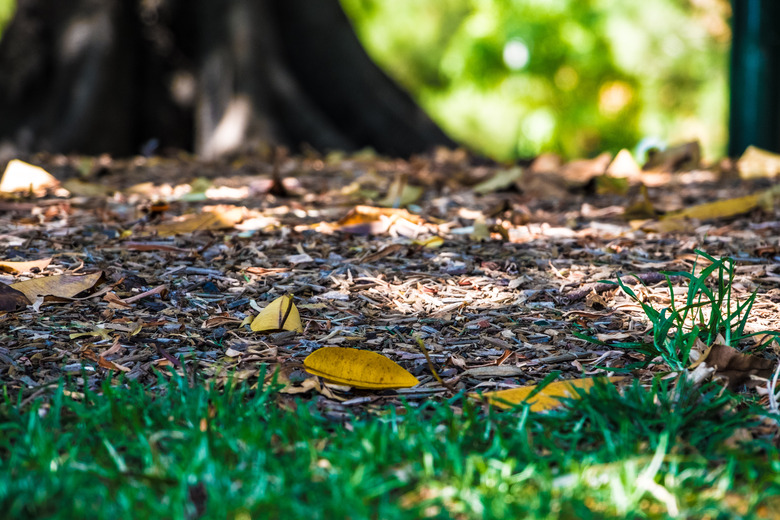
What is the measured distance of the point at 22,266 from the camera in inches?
107

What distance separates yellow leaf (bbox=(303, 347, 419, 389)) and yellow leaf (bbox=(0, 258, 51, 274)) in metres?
1.25

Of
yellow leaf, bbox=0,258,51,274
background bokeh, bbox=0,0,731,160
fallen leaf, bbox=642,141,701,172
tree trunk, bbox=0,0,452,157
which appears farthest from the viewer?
background bokeh, bbox=0,0,731,160

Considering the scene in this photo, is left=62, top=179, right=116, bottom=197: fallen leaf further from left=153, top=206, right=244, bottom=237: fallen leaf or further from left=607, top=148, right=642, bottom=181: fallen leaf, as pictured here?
left=607, top=148, right=642, bottom=181: fallen leaf

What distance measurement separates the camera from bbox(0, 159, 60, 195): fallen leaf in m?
4.12

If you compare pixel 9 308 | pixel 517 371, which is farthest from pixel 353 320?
pixel 9 308

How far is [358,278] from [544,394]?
100cm

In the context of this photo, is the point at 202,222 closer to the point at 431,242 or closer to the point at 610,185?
the point at 431,242

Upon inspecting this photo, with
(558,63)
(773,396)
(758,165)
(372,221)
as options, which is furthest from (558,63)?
(773,396)

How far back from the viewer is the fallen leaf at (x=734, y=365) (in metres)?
2.01

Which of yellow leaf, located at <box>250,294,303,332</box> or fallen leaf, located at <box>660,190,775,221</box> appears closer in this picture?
yellow leaf, located at <box>250,294,303,332</box>

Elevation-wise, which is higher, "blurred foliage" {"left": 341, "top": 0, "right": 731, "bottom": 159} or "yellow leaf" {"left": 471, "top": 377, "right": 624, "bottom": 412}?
"blurred foliage" {"left": 341, "top": 0, "right": 731, "bottom": 159}

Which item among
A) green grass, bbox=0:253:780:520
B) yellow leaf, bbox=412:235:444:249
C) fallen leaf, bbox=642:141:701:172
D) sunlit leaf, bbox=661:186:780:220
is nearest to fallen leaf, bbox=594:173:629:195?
sunlit leaf, bbox=661:186:780:220

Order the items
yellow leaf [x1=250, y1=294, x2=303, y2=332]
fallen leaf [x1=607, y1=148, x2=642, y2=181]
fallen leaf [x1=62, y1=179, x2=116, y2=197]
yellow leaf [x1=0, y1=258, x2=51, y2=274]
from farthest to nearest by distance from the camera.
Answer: fallen leaf [x1=607, y1=148, x2=642, y2=181]
fallen leaf [x1=62, y1=179, x2=116, y2=197]
yellow leaf [x1=0, y1=258, x2=51, y2=274]
yellow leaf [x1=250, y1=294, x2=303, y2=332]

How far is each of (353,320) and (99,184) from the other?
2.65m
